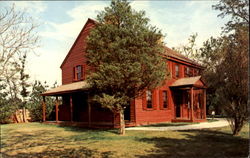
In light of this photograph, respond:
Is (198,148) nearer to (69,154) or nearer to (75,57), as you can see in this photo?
(69,154)

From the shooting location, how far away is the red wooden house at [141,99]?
2089 cm

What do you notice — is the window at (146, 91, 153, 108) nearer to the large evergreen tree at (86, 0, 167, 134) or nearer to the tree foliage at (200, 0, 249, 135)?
the large evergreen tree at (86, 0, 167, 134)

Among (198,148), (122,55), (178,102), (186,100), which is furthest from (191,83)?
(198,148)

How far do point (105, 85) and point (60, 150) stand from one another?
5152mm

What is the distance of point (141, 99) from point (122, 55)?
7.51m

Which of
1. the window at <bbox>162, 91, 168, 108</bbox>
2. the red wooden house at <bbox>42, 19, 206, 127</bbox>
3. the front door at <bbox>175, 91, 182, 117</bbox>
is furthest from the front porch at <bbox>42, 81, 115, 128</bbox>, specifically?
the front door at <bbox>175, 91, 182, 117</bbox>

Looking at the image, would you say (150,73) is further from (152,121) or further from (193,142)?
(152,121)

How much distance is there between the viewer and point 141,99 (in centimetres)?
2084

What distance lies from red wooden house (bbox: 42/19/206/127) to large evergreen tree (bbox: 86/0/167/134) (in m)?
4.90

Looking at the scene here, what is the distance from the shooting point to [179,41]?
162ft

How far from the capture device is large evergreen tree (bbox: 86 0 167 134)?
14227 mm

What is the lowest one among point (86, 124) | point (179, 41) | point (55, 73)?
point (86, 124)

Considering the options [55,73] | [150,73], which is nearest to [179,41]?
[55,73]

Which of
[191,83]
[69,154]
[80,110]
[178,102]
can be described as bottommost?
[69,154]
